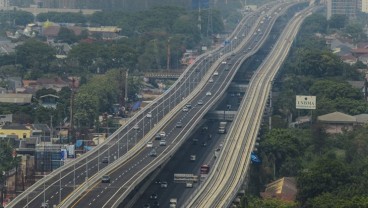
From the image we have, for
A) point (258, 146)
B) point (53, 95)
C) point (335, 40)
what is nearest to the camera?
point (258, 146)

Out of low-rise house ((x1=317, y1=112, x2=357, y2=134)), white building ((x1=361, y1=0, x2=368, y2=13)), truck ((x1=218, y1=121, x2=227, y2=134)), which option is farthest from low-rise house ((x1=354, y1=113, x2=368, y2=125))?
white building ((x1=361, y1=0, x2=368, y2=13))

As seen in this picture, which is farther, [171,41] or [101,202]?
[171,41]

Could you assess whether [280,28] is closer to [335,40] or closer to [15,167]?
[335,40]

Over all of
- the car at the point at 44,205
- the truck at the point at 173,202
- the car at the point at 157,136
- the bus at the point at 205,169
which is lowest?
the bus at the point at 205,169

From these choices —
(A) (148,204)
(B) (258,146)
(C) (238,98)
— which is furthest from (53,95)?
(A) (148,204)

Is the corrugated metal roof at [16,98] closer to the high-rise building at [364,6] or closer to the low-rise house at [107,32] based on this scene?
the low-rise house at [107,32]

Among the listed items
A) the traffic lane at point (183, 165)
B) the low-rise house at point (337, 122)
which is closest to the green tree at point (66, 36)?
the traffic lane at point (183, 165)

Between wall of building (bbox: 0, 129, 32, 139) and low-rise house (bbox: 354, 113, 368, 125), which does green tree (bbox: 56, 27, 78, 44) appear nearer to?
low-rise house (bbox: 354, 113, 368, 125)

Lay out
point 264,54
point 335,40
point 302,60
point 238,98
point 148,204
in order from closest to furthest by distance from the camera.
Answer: point 148,204
point 238,98
point 302,60
point 264,54
point 335,40

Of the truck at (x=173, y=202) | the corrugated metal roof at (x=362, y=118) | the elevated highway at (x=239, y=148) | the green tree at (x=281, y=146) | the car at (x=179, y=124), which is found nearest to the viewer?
the truck at (x=173, y=202)
